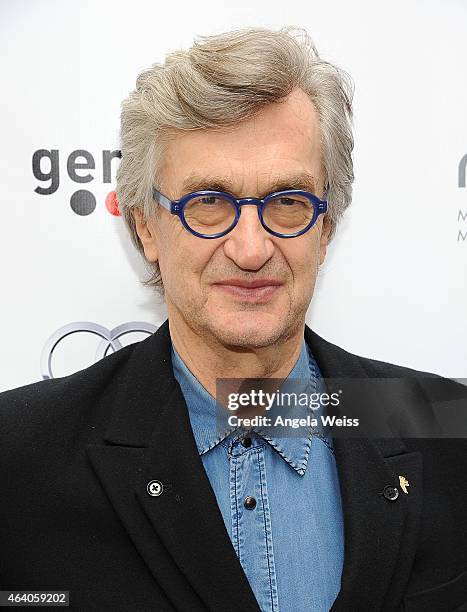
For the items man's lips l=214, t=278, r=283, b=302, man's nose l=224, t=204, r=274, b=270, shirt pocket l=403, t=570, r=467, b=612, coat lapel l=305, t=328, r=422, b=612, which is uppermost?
man's nose l=224, t=204, r=274, b=270

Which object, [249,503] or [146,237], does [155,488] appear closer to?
[249,503]

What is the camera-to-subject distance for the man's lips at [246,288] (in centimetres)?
135

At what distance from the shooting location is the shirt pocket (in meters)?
1.38

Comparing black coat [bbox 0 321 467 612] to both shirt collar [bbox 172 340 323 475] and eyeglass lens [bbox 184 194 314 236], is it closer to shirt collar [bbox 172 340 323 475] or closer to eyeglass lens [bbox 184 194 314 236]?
shirt collar [bbox 172 340 323 475]

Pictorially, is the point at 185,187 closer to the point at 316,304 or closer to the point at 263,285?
the point at 263,285

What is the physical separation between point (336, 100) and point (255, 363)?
52cm

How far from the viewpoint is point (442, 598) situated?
55.6 inches

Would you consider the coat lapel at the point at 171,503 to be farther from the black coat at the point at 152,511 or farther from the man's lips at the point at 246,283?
the man's lips at the point at 246,283

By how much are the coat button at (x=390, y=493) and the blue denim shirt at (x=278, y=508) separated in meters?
0.08

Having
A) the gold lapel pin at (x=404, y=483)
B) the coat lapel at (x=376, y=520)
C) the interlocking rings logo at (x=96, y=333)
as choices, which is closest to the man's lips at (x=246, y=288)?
the coat lapel at (x=376, y=520)

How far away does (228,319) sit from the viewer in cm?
136

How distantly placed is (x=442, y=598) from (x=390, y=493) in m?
0.22

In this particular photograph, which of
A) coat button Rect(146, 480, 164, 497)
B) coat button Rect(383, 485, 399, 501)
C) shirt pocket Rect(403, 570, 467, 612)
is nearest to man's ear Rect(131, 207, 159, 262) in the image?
coat button Rect(146, 480, 164, 497)

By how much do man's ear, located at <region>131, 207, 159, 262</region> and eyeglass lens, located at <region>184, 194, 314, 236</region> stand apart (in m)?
0.17
